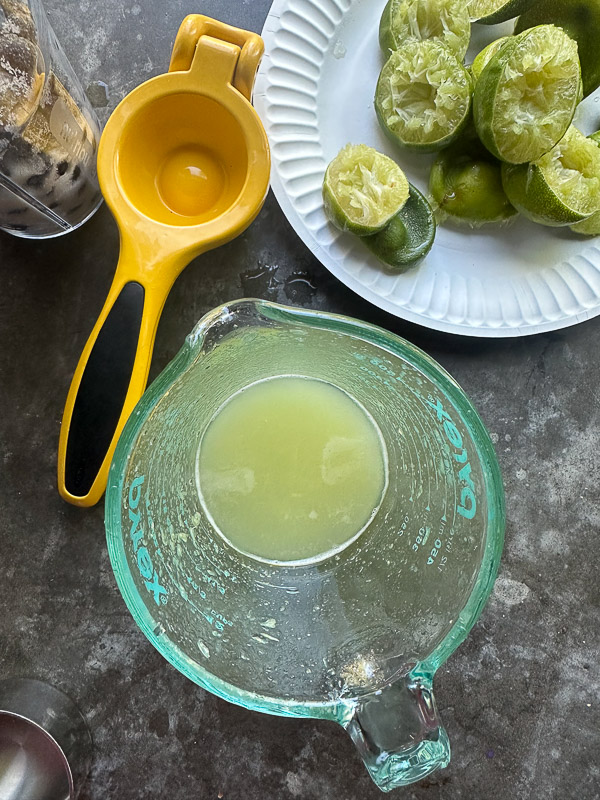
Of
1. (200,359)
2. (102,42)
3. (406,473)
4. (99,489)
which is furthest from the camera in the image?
(102,42)

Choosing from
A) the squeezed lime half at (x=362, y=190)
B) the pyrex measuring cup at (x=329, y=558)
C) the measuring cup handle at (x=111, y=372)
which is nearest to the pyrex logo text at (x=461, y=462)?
the pyrex measuring cup at (x=329, y=558)

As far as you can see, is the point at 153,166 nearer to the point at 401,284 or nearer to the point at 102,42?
the point at 102,42

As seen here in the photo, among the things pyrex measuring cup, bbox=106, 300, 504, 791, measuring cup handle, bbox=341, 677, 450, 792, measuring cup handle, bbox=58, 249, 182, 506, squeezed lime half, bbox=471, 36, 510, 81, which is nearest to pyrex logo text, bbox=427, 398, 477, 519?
pyrex measuring cup, bbox=106, 300, 504, 791

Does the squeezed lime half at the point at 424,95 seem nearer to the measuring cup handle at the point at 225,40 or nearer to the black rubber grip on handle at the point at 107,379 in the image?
the measuring cup handle at the point at 225,40

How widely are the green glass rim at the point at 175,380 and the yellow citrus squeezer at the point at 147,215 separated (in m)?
0.22

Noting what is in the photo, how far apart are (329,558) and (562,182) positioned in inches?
24.1

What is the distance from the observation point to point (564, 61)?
0.80 m

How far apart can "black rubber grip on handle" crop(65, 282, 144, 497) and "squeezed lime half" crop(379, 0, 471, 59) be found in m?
0.55

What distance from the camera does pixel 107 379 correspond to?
2.87ft

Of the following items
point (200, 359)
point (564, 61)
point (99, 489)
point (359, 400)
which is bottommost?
point (99, 489)

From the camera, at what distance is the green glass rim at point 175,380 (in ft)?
2.16

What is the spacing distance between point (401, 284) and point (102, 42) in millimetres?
626

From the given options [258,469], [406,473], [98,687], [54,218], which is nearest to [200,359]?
[258,469]

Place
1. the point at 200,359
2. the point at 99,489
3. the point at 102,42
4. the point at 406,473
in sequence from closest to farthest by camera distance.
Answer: the point at 200,359
the point at 406,473
the point at 99,489
the point at 102,42
